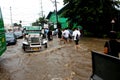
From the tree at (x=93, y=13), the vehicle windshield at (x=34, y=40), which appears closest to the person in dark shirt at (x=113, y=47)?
A: the vehicle windshield at (x=34, y=40)

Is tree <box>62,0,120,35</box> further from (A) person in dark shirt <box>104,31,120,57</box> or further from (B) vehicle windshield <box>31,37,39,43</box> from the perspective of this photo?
(A) person in dark shirt <box>104,31,120,57</box>

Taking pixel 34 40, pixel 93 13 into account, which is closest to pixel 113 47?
pixel 34 40

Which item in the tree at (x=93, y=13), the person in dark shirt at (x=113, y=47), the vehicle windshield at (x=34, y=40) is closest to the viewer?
the person in dark shirt at (x=113, y=47)

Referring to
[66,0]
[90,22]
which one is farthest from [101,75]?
[66,0]

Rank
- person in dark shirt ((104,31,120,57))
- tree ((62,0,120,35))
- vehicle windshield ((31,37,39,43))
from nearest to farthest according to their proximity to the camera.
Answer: person in dark shirt ((104,31,120,57)), vehicle windshield ((31,37,39,43)), tree ((62,0,120,35))

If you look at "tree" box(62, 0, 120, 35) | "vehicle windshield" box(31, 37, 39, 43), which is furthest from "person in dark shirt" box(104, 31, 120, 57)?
"tree" box(62, 0, 120, 35)

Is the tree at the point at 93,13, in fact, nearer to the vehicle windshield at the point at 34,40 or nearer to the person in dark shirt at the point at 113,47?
the vehicle windshield at the point at 34,40

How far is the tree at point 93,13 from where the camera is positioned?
135 ft

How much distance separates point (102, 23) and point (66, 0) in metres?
7.14

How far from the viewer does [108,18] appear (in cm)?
4353

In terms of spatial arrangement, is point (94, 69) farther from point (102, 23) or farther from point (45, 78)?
point (102, 23)

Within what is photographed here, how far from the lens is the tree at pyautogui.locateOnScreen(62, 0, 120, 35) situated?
41062mm

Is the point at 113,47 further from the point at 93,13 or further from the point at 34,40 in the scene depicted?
the point at 93,13

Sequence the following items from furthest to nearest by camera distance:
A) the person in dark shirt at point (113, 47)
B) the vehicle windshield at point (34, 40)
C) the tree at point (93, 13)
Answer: the tree at point (93, 13) < the vehicle windshield at point (34, 40) < the person in dark shirt at point (113, 47)
